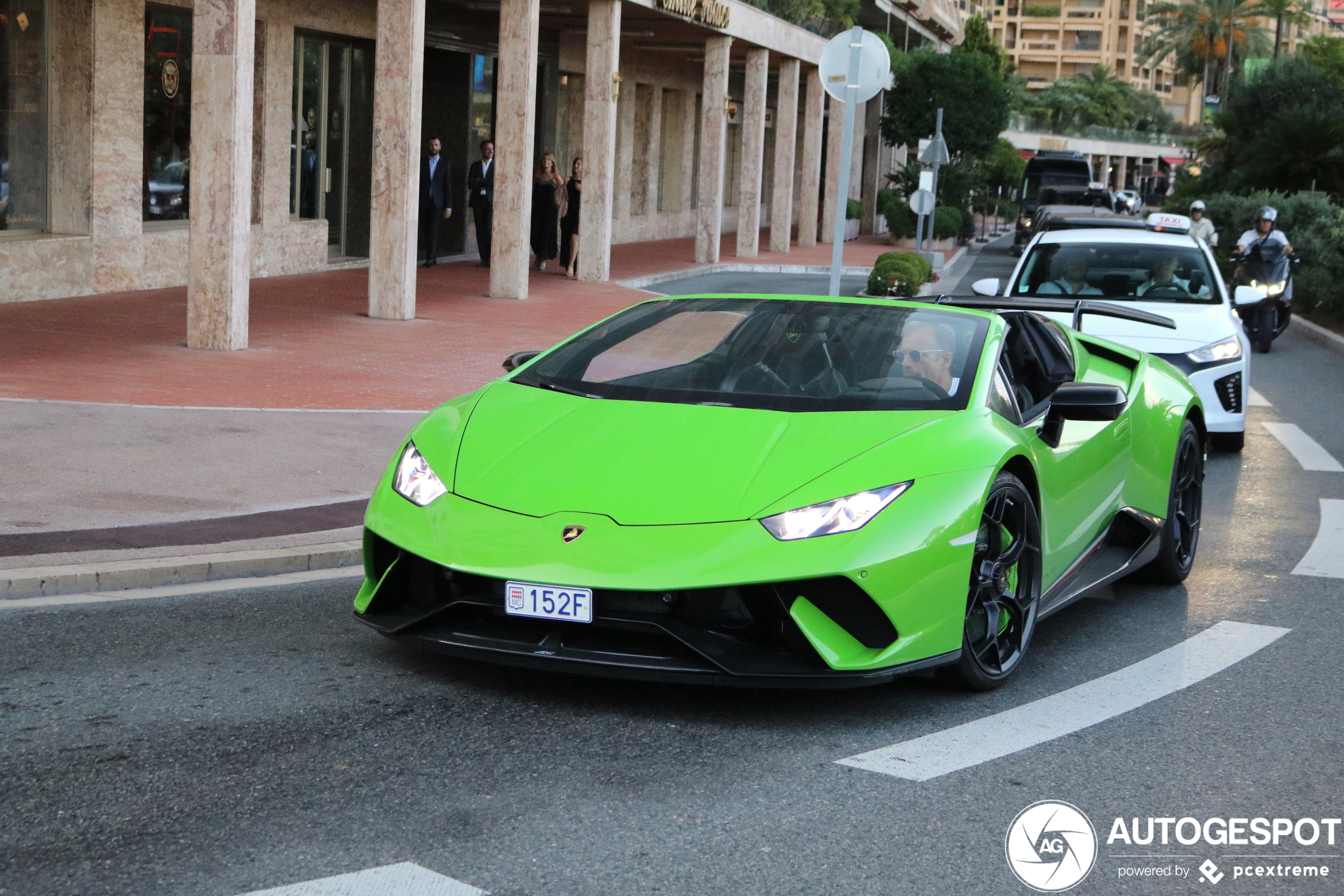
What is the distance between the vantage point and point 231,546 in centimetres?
685

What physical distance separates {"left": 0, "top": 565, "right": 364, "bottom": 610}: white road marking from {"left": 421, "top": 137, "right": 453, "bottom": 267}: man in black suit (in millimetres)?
16843

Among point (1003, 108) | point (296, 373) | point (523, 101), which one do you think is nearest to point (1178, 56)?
point (1003, 108)

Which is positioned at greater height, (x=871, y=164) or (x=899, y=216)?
(x=871, y=164)

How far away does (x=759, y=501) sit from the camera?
480 centimetres

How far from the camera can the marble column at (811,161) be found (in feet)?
124

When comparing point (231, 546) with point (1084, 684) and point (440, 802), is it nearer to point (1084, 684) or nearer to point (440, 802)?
point (440, 802)

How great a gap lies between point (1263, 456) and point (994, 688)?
22.5 ft

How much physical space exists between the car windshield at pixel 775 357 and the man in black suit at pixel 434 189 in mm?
17256

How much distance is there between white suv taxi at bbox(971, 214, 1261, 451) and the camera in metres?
10.9

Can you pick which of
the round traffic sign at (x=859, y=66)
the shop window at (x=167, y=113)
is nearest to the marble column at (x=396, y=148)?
the shop window at (x=167, y=113)

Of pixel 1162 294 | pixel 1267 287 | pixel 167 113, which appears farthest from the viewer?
pixel 1267 287

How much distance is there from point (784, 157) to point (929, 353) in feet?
101

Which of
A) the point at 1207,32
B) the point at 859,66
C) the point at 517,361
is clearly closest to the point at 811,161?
the point at 859,66

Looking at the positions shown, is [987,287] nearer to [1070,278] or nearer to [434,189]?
[1070,278]
